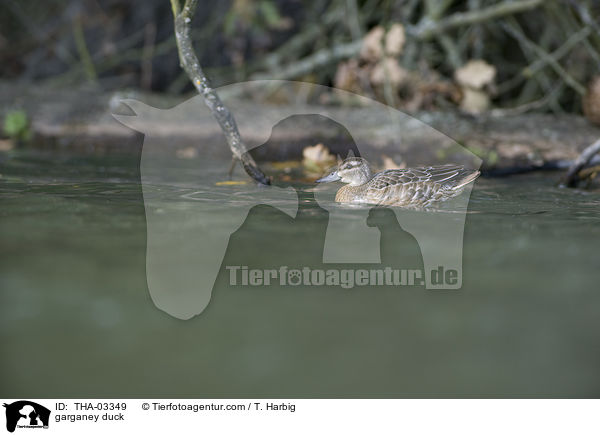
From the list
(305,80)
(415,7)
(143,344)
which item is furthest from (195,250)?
(415,7)

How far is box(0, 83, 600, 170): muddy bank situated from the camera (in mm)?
5934

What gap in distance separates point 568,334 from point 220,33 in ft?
28.4

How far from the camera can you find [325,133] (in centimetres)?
645

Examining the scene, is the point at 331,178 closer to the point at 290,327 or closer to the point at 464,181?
the point at 464,181

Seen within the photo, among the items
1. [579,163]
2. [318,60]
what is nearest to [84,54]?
[318,60]

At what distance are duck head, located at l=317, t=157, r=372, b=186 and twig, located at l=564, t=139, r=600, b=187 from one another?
1.64m

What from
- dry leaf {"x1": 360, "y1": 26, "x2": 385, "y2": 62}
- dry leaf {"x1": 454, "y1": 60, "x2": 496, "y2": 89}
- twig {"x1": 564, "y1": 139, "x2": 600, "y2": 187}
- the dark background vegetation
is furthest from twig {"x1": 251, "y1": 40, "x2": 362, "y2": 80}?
twig {"x1": 564, "y1": 139, "x2": 600, "y2": 187}

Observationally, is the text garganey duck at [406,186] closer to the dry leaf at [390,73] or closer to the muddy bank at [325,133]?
the muddy bank at [325,133]

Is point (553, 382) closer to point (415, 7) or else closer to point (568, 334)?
point (568, 334)

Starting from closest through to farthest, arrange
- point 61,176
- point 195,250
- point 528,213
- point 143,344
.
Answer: point 143,344, point 195,250, point 528,213, point 61,176

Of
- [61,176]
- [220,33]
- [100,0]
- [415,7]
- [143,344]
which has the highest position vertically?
[100,0]

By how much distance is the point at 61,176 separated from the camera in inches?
179

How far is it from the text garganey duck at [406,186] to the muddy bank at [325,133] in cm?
148

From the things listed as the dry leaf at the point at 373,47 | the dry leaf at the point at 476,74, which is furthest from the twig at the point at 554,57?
the dry leaf at the point at 373,47
